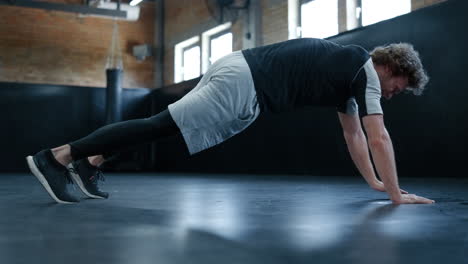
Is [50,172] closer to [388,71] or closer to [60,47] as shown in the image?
[388,71]

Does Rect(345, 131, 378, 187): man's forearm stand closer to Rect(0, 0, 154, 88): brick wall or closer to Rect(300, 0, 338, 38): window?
Rect(300, 0, 338, 38): window

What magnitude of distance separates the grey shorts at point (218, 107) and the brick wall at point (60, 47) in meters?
9.04

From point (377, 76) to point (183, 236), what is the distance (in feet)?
3.84

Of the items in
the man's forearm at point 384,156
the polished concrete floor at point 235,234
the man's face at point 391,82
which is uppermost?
the man's face at point 391,82

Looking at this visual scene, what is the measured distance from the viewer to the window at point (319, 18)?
6808 millimetres

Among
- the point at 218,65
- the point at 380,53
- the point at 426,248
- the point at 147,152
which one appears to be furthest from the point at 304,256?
the point at 147,152

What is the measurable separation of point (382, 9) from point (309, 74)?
14.3ft

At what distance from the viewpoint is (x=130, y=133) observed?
82.3 inches

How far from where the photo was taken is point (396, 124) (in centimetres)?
507

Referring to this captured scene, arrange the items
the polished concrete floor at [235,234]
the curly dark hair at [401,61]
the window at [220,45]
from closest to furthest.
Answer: the polished concrete floor at [235,234], the curly dark hair at [401,61], the window at [220,45]

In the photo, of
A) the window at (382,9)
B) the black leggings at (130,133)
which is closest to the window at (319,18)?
the window at (382,9)

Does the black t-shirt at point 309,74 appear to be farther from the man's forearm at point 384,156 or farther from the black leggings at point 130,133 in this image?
the black leggings at point 130,133

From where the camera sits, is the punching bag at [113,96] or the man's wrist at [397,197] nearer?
the man's wrist at [397,197]

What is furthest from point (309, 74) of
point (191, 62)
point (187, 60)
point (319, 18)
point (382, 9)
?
point (187, 60)
